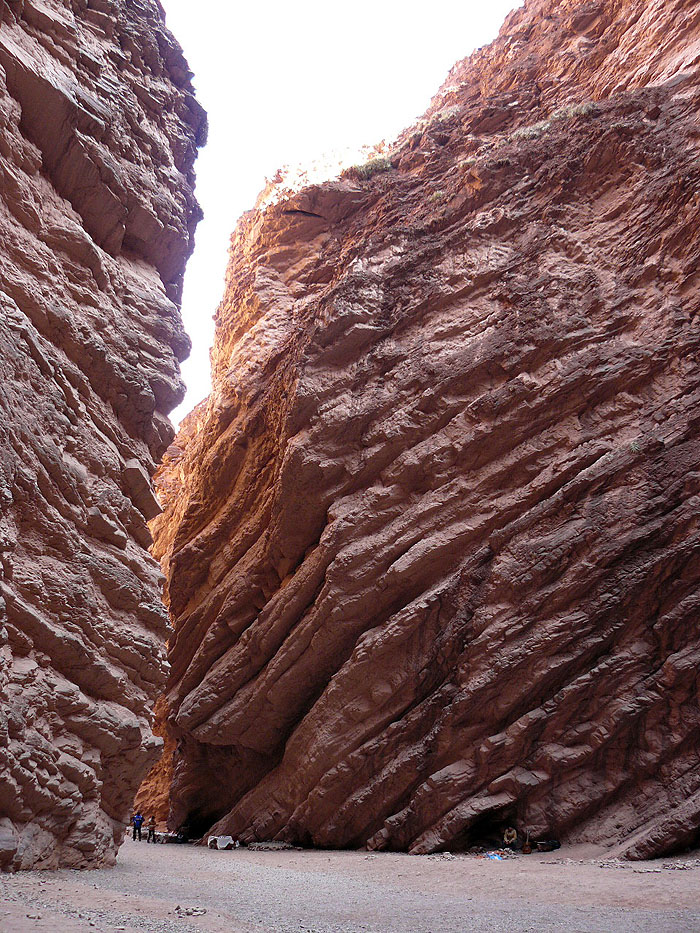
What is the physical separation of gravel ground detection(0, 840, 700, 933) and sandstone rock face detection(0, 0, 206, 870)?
1108mm

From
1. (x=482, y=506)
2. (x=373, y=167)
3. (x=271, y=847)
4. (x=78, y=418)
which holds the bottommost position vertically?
(x=271, y=847)

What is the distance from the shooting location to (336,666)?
12.9 meters

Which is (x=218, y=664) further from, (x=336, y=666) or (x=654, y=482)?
(x=654, y=482)

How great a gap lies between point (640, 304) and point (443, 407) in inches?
172

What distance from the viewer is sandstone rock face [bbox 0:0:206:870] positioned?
23.4 ft

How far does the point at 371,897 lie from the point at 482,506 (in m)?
7.10

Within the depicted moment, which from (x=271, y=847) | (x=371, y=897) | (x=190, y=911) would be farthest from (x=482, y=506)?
(x=190, y=911)

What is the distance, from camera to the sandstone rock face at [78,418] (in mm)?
7129

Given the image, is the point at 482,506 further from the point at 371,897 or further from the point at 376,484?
the point at 371,897

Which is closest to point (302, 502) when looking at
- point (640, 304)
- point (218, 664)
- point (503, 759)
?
point (218, 664)

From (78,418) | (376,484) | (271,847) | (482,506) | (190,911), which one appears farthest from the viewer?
(376,484)

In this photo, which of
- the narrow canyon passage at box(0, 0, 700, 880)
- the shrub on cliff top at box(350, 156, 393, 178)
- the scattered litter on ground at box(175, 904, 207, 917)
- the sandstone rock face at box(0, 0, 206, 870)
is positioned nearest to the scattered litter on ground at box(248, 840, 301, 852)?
the narrow canyon passage at box(0, 0, 700, 880)

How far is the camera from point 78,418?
28.6ft

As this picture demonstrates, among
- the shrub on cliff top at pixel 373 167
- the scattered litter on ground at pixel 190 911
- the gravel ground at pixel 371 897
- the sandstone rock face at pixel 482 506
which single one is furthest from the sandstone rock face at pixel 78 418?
the shrub on cliff top at pixel 373 167
